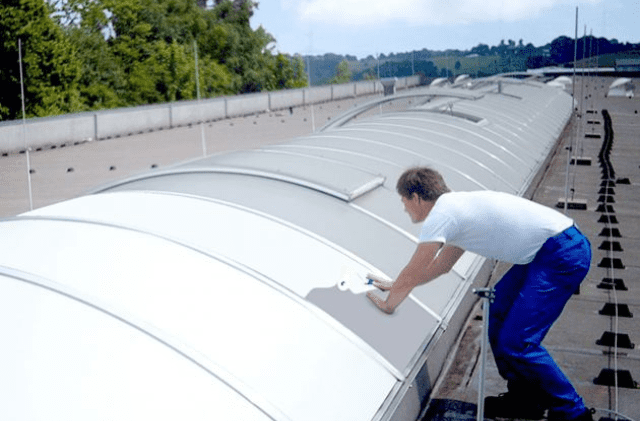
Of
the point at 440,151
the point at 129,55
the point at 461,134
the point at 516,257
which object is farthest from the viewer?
the point at 129,55

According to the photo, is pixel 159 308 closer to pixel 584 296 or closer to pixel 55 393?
pixel 55 393

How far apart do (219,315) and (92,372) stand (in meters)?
1.21

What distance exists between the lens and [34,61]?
55656mm

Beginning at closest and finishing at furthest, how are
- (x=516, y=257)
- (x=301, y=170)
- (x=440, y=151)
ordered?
(x=516, y=257), (x=301, y=170), (x=440, y=151)

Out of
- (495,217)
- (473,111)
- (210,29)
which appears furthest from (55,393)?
(210,29)

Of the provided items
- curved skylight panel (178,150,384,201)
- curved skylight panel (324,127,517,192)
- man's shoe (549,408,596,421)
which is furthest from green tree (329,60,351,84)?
man's shoe (549,408,596,421)

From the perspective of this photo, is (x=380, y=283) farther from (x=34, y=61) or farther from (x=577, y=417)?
(x=34, y=61)

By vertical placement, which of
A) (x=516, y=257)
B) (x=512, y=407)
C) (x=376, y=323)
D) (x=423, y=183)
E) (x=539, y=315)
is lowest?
(x=512, y=407)

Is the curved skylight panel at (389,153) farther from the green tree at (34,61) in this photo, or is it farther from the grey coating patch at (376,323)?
the green tree at (34,61)

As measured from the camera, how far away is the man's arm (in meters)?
6.48

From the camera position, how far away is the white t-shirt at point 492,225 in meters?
6.53

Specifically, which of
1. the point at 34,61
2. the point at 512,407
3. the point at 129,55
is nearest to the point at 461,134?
the point at 512,407

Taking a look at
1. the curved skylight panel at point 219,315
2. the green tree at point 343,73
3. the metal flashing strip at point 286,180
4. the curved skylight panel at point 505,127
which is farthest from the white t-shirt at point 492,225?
the green tree at point 343,73

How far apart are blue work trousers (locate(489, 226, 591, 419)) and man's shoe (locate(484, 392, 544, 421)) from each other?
0.26ft
